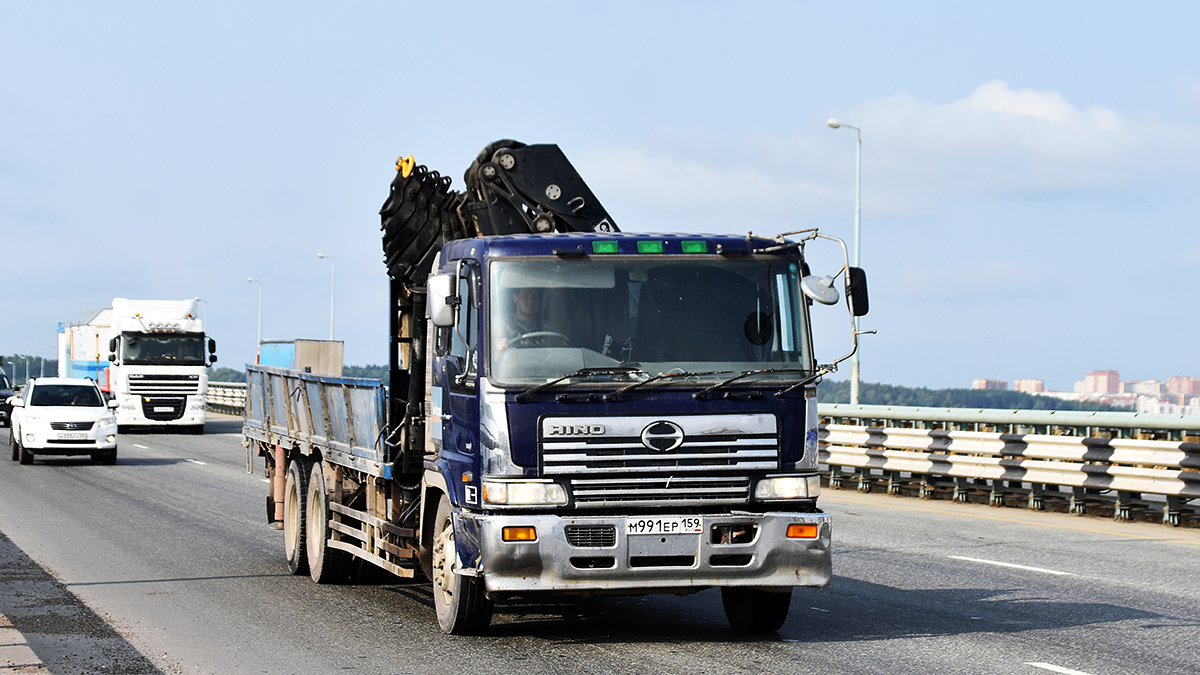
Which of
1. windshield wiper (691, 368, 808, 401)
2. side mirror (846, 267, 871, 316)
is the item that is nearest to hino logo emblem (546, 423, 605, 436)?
windshield wiper (691, 368, 808, 401)

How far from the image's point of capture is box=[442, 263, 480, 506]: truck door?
8719 millimetres

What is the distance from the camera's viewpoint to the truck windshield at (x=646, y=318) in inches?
342

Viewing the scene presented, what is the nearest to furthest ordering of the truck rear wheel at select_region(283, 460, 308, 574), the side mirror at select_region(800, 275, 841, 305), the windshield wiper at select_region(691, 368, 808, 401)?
1. the windshield wiper at select_region(691, 368, 808, 401)
2. the side mirror at select_region(800, 275, 841, 305)
3. the truck rear wheel at select_region(283, 460, 308, 574)

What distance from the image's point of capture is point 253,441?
15.3 meters

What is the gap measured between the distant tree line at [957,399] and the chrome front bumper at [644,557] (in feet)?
22.3

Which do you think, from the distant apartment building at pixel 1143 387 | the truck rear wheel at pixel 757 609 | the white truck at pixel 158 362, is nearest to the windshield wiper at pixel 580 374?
the truck rear wheel at pixel 757 609

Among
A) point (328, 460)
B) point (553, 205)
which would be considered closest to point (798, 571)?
point (553, 205)

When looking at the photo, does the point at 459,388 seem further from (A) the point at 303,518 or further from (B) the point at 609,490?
(A) the point at 303,518

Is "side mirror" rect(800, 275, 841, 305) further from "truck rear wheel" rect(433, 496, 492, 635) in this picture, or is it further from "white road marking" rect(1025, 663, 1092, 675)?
"truck rear wheel" rect(433, 496, 492, 635)

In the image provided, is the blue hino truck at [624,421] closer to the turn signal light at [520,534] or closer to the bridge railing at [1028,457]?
the turn signal light at [520,534]

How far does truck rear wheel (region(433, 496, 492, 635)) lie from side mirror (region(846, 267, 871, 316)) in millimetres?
2773

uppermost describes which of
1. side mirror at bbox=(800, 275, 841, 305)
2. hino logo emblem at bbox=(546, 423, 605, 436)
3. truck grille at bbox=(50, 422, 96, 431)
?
side mirror at bbox=(800, 275, 841, 305)

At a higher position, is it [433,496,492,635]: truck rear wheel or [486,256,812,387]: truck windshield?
[486,256,812,387]: truck windshield

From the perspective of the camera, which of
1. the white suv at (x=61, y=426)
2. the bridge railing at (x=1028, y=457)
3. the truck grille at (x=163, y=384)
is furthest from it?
the truck grille at (x=163, y=384)
